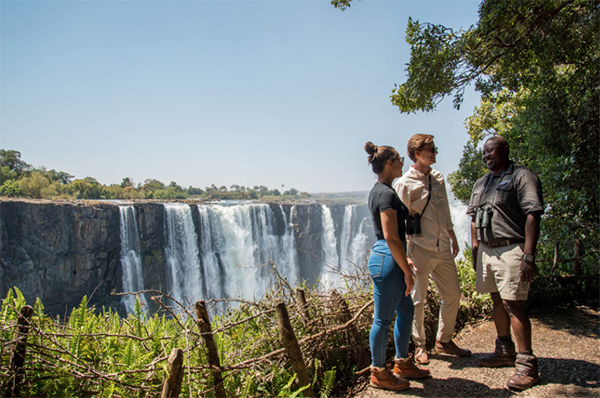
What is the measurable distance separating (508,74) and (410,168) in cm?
459

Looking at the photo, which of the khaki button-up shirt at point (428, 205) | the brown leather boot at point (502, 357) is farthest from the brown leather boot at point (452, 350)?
the khaki button-up shirt at point (428, 205)

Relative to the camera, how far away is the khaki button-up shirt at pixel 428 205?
2.57m

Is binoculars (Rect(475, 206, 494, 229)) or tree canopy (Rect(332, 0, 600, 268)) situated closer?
binoculars (Rect(475, 206, 494, 229))

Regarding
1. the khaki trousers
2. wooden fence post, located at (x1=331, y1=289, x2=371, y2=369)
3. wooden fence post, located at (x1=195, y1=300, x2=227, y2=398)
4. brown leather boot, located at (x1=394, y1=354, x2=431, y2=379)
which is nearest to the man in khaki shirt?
the khaki trousers

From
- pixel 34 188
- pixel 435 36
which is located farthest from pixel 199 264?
pixel 34 188

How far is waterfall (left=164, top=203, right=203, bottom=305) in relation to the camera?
23.8 m

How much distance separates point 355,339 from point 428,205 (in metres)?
1.28

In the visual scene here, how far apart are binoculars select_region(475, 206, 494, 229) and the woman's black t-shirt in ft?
2.36

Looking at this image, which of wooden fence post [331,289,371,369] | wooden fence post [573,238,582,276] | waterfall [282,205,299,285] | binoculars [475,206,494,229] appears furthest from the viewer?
waterfall [282,205,299,285]

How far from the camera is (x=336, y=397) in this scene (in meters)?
2.52

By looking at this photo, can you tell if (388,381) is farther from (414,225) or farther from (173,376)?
(173,376)

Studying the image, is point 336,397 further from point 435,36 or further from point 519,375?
point 435,36

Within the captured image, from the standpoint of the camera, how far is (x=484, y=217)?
2537 millimetres

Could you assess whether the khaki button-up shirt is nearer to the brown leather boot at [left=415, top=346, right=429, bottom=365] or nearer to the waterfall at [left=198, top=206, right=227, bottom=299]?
the brown leather boot at [left=415, top=346, right=429, bottom=365]
